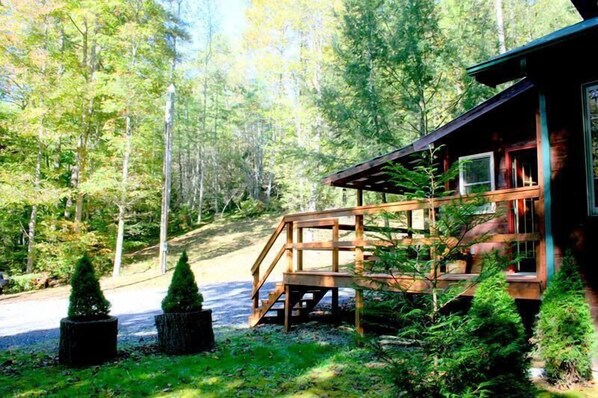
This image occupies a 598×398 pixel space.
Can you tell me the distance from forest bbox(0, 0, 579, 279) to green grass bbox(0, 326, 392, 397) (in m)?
9.23

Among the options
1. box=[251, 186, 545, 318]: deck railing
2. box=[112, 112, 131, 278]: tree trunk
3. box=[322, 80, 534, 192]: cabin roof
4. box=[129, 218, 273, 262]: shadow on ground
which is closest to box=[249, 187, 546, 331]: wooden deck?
box=[251, 186, 545, 318]: deck railing

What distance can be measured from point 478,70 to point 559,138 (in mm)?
1316

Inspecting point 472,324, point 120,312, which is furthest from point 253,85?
point 472,324

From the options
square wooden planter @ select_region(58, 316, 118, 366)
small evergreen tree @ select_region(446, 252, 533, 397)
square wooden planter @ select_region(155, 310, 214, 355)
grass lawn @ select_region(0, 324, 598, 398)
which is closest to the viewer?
small evergreen tree @ select_region(446, 252, 533, 397)

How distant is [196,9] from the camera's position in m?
25.2

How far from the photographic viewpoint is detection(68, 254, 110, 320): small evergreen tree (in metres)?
6.08

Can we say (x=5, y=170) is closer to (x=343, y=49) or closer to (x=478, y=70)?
(x=343, y=49)

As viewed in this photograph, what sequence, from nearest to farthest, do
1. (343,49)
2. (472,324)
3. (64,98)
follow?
(472,324) → (343,49) → (64,98)

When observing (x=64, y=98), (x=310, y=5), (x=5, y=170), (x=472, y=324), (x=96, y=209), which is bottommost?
(x=472, y=324)

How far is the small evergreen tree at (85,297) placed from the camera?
608cm

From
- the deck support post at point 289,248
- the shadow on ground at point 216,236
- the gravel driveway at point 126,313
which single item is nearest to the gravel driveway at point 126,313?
the gravel driveway at point 126,313

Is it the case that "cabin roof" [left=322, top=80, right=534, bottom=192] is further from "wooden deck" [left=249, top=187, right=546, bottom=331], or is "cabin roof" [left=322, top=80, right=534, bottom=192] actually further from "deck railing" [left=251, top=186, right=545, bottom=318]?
"wooden deck" [left=249, top=187, right=546, bottom=331]

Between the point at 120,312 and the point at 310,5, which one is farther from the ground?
the point at 310,5

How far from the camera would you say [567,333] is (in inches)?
168
